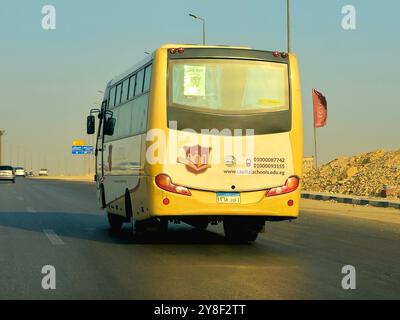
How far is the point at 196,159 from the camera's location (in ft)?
38.9

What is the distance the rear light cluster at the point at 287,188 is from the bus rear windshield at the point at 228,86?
121 cm

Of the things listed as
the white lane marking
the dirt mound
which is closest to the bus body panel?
the white lane marking

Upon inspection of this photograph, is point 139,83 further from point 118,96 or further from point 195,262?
point 195,262

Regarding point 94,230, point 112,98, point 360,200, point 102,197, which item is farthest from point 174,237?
point 360,200

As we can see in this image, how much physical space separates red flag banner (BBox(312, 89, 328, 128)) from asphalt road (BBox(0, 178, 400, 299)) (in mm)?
22509

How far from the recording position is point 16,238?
14008 mm

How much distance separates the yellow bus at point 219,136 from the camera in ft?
38.8

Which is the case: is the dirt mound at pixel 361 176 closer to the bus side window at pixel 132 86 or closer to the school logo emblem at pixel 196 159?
the bus side window at pixel 132 86

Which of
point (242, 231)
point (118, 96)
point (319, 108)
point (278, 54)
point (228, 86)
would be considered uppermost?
point (319, 108)

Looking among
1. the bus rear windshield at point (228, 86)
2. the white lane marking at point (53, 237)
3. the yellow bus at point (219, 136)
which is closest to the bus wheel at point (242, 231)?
the yellow bus at point (219, 136)

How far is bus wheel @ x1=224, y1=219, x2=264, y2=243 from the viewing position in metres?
13.5

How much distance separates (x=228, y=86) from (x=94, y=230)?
5521 millimetres

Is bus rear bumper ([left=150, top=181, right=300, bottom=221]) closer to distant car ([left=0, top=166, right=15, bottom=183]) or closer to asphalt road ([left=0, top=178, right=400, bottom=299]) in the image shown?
asphalt road ([left=0, top=178, right=400, bottom=299])
